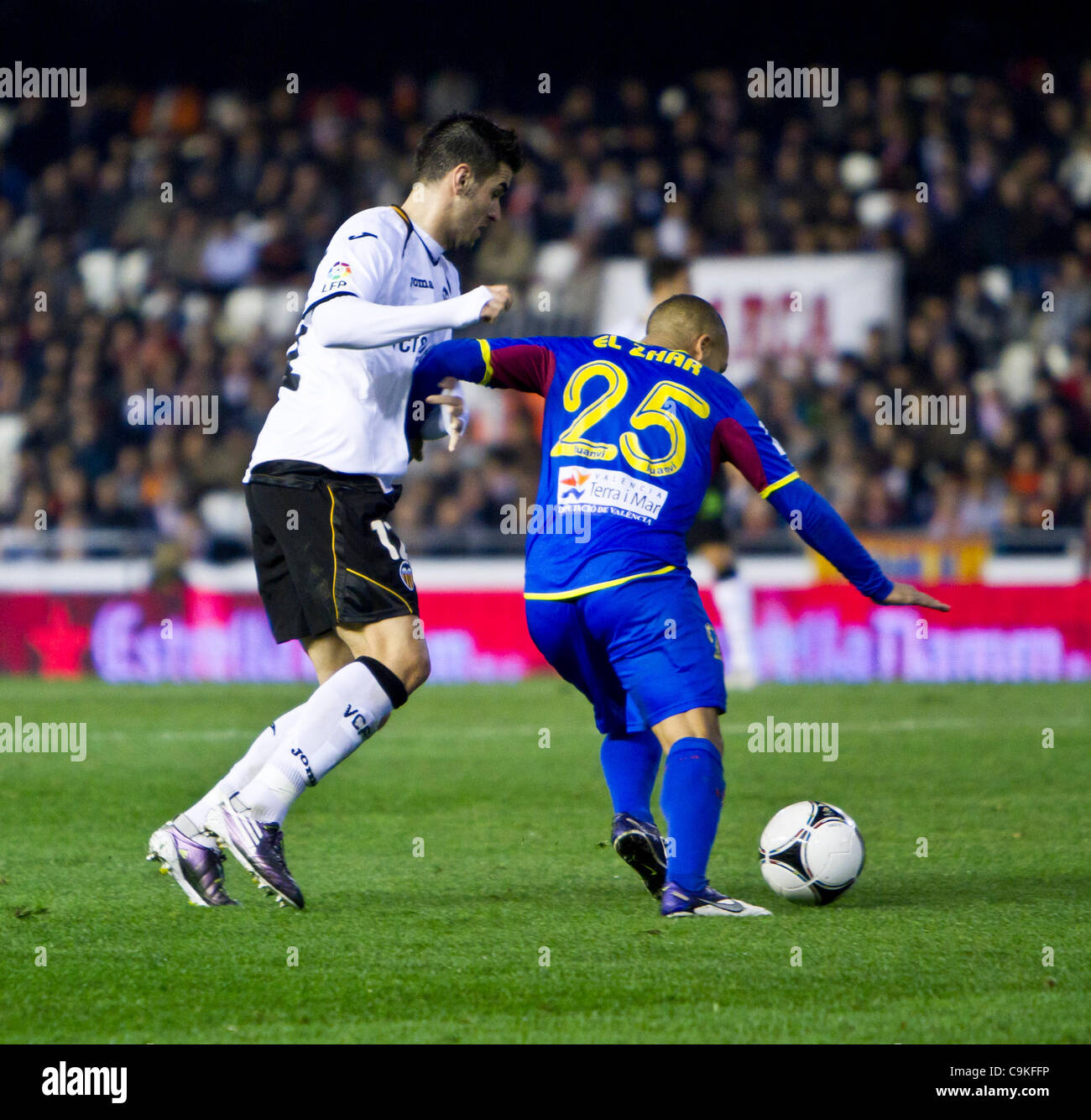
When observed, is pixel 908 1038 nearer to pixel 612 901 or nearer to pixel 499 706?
pixel 612 901

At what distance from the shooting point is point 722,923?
4.29 meters

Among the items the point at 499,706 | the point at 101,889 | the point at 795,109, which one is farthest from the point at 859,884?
the point at 795,109

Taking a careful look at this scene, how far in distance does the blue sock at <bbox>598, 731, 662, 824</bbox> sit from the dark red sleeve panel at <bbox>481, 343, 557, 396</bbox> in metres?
1.02

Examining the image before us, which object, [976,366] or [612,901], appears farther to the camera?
[976,366]

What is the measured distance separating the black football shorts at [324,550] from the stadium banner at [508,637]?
7.25 metres

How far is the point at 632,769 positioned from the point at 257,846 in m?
1.07

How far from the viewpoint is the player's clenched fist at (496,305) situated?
14.0ft

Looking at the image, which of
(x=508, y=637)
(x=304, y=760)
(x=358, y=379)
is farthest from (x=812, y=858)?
(x=508, y=637)

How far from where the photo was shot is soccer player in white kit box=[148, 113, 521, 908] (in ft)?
A: 14.5

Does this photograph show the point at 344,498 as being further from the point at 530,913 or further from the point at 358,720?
the point at 530,913

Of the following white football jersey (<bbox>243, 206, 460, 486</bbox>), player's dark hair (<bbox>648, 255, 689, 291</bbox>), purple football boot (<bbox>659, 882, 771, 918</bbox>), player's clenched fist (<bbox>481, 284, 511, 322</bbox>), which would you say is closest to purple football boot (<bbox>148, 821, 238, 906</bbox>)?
white football jersey (<bbox>243, 206, 460, 486</bbox>)

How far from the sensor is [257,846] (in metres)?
4.38

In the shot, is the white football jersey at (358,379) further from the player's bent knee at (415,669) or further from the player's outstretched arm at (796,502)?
the player's outstretched arm at (796,502)

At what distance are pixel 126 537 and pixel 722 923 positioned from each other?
958 centimetres
